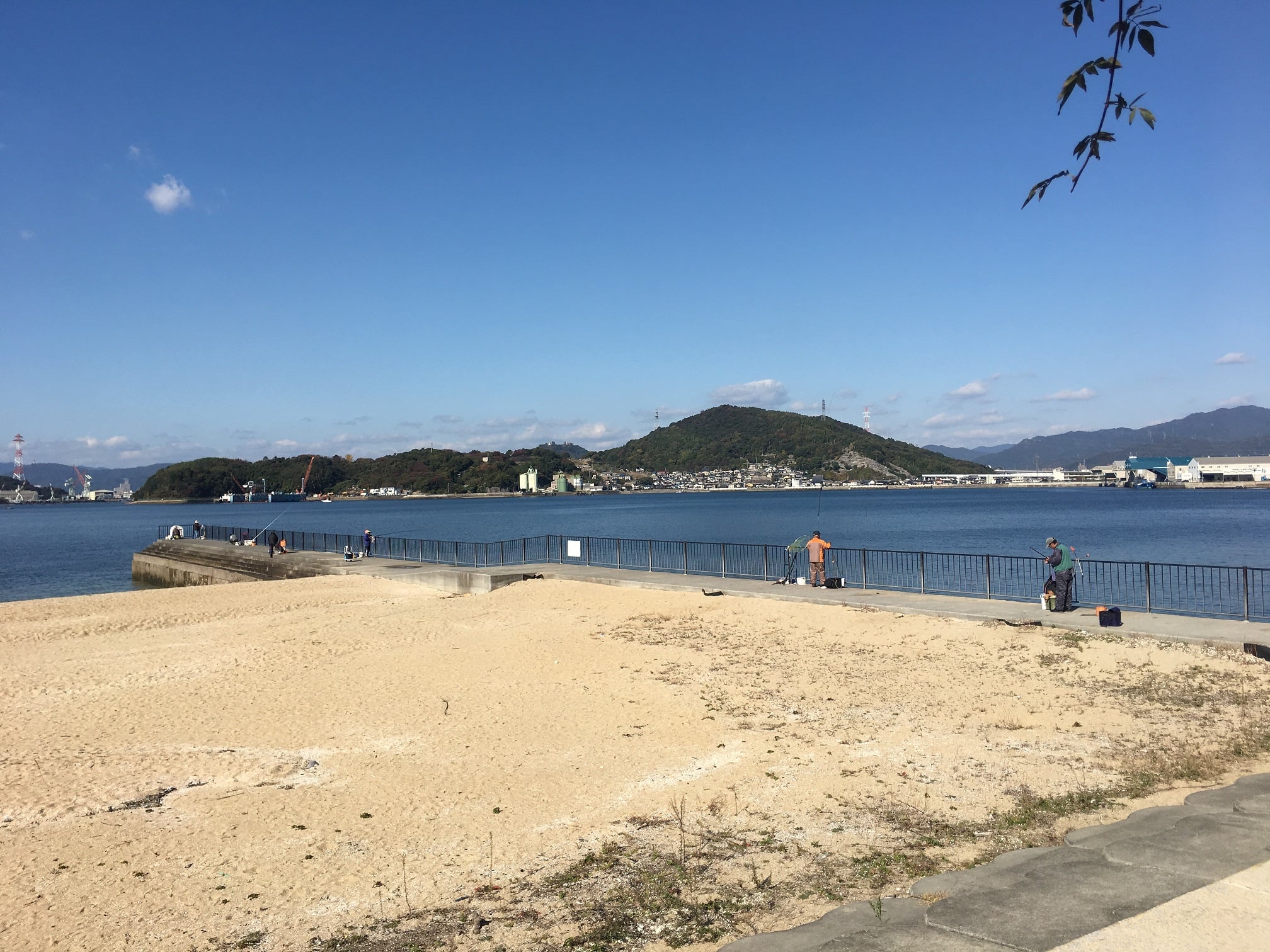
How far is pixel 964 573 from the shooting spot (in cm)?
3831

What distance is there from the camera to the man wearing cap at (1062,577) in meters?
16.8

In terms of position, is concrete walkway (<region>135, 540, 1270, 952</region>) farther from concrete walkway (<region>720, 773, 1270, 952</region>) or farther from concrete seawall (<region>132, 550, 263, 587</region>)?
concrete seawall (<region>132, 550, 263, 587</region>)

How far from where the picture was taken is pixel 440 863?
7.56 meters

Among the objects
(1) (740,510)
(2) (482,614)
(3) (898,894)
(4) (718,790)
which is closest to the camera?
(3) (898,894)

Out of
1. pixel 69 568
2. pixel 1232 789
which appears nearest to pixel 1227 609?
pixel 1232 789

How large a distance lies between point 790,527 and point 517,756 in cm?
7096

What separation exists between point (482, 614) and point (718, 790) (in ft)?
48.2

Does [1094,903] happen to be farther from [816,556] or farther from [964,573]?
[964,573]

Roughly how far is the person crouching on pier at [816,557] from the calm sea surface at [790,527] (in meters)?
24.1

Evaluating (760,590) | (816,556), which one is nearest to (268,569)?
(760,590)

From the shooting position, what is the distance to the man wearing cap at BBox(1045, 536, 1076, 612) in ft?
55.2

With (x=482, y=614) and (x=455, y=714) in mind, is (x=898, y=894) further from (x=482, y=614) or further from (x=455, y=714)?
(x=482, y=614)

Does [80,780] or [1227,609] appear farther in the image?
[1227,609]

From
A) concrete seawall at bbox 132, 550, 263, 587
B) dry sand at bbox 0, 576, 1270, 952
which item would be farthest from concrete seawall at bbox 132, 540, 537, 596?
dry sand at bbox 0, 576, 1270, 952
